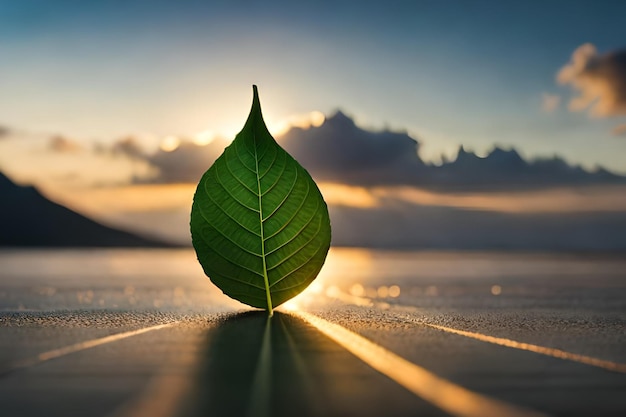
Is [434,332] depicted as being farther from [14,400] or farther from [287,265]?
[14,400]

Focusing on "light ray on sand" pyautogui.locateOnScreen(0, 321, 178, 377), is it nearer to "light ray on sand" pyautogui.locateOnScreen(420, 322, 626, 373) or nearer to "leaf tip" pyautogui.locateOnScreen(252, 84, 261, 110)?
"leaf tip" pyautogui.locateOnScreen(252, 84, 261, 110)

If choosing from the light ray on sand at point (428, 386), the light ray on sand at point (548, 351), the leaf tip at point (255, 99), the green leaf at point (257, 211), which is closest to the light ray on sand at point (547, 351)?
the light ray on sand at point (548, 351)

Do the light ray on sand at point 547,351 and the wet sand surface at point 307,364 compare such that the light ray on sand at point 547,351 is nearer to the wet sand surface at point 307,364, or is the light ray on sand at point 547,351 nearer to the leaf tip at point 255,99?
the wet sand surface at point 307,364

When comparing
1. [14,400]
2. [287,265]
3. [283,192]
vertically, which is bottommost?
[14,400]

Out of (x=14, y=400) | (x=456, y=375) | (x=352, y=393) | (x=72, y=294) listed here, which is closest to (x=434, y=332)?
(x=456, y=375)

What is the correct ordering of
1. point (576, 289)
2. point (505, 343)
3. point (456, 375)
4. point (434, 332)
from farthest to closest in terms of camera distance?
point (576, 289)
point (434, 332)
point (505, 343)
point (456, 375)

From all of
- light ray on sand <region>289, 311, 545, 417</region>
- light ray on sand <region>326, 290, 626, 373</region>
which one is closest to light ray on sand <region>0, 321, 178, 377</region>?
light ray on sand <region>289, 311, 545, 417</region>

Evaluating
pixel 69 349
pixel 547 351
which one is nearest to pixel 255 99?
pixel 69 349
